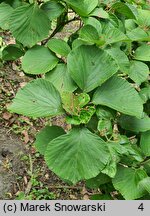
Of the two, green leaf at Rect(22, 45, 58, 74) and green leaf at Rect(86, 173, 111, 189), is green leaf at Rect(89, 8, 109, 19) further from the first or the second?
green leaf at Rect(86, 173, 111, 189)

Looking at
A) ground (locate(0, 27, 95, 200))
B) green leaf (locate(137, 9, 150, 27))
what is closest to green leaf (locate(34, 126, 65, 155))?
green leaf (locate(137, 9, 150, 27))

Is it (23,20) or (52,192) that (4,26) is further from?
(52,192)

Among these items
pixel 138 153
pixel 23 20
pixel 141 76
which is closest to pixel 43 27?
pixel 23 20

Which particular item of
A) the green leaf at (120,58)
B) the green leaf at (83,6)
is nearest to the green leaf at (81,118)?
the green leaf at (120,58)

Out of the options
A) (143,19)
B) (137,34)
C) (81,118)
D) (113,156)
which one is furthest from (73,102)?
(143,19)

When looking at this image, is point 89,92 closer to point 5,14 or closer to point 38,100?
point 38,100

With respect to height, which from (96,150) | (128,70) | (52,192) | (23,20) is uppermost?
(23,20)

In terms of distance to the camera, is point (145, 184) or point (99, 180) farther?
point (99, 180)
